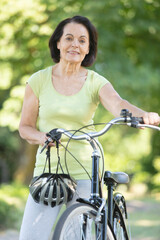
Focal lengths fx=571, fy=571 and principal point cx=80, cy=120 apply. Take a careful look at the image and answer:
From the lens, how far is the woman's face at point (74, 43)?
135 inches

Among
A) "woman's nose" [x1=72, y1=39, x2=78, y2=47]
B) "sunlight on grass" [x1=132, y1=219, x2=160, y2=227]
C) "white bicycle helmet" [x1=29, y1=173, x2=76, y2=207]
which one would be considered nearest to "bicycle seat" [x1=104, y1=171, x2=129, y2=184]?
"white bicycle helmet" [x1=29, y1=173, x2=76, y2=207]

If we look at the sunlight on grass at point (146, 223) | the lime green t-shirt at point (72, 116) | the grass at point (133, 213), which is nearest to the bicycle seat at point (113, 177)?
the lime green t-shirt at point (72, 116)

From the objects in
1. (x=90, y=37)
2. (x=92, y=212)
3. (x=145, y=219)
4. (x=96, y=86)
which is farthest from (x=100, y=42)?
(x=92, y=212)

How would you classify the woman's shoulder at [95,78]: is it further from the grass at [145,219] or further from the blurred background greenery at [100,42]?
the blurred background greenery at [100,42]

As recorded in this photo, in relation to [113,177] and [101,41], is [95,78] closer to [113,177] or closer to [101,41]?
[113,177]

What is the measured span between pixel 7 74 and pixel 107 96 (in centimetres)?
1032

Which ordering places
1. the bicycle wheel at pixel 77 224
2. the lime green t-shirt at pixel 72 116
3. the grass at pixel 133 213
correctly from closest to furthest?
1. the bicycle wheel at pixel 77 224
2. the lime green t-shirt at pixel 72 116
3. the grass at pixel 133 213

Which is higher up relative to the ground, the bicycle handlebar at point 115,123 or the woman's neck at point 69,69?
the woman's neck at point 69,69

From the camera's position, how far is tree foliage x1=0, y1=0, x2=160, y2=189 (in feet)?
36.9

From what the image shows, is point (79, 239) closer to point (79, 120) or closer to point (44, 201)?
point (44, 201)

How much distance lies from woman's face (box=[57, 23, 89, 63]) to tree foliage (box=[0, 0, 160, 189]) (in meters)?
7.32

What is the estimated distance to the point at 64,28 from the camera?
3527mm

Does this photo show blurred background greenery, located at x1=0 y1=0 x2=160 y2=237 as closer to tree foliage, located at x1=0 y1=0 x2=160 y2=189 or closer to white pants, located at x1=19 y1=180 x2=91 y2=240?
tree foliage, located at x1=0 y1=0 x2=160 y2=189

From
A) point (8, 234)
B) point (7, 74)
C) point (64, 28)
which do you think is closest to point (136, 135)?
point (7, 74)
